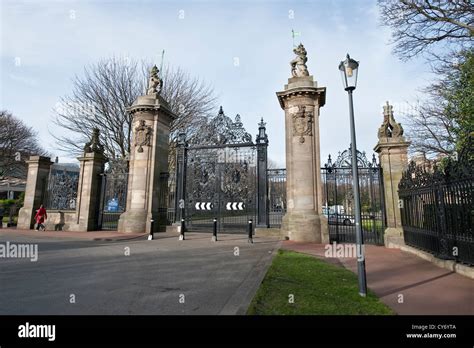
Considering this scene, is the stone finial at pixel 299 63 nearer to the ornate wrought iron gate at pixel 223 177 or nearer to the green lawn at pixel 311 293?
the ornate wrought iron gate at pixel 223 177

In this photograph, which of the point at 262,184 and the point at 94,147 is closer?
the point at 262,184

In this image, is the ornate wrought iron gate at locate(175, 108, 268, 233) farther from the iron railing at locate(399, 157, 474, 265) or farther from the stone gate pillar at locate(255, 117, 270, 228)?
the iron railing at locate(399, 157, 474, 265)

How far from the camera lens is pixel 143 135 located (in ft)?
47.5

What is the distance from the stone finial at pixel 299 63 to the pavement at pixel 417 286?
30.3ft

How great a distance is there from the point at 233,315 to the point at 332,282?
2.63m

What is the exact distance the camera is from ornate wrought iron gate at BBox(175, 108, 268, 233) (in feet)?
43.9

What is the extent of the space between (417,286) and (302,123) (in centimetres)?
852

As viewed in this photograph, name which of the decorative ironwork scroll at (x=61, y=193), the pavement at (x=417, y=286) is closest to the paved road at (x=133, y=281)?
the pavement at (x=417, y=286)

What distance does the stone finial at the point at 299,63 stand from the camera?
13.2m

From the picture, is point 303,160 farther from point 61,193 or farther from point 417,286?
point 61,193

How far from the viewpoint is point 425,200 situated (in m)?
8.10

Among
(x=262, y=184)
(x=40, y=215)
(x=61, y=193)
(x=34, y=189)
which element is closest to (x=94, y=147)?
(x=61, y=193)

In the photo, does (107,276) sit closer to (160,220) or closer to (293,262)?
(293,262)

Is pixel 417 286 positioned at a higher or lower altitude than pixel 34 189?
lower
